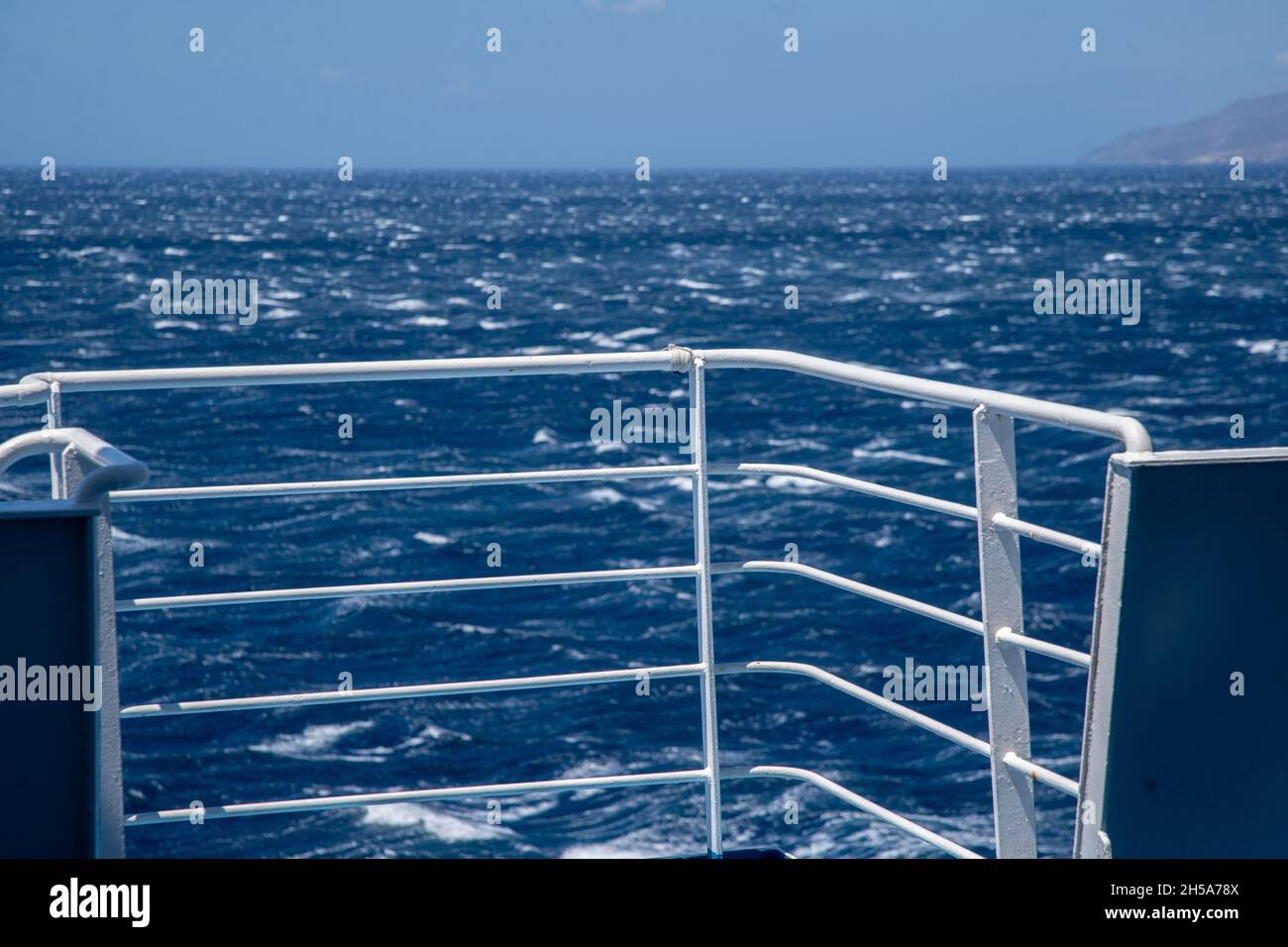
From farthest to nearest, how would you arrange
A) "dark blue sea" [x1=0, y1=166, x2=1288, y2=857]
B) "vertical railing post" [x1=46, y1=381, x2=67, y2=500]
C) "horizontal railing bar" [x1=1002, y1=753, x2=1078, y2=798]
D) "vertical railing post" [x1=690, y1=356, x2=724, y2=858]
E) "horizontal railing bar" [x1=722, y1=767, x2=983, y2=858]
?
"dark blue sea" [x1=0, y1=166, x2=1288, y2=857], "vertical railing post" [x1=690, y1=356, x2=724, y2=858], "horizontal railing bar" [x1=722, y1=767, x2=983, y2=858], "vertical railing post" [x1=46, y1=381, x2=67, y2=500], "horizontal railing bar" [x1=1002, y1=753, x2=1078, y2=798]

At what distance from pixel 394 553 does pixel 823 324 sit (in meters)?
19.9

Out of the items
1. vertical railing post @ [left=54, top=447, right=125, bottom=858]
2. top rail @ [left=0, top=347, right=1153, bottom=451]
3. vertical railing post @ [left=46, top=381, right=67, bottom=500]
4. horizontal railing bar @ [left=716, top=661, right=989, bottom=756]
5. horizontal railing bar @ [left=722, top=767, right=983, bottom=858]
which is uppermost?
top rail @ [left=0, top=347, right=1153, bottom=451]

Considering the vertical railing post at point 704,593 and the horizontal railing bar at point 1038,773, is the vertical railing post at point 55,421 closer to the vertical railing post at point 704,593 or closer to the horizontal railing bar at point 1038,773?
the vertical railing post at point 704,593

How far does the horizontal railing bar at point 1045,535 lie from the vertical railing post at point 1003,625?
0.05ft

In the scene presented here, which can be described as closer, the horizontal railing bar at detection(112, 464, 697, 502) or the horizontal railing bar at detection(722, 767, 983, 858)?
the horizontal railing bar at detection(112, 464, 697, 502)

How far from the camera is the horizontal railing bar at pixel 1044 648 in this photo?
2.15 m

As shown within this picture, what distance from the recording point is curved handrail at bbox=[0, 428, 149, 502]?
178cm

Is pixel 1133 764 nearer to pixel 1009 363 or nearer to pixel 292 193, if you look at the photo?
pixel 1009 363

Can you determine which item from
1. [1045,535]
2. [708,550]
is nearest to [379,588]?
[708,550]

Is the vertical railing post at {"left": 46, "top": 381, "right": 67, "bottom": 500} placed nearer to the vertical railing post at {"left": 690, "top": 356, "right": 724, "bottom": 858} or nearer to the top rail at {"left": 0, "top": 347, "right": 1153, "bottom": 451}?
the top rail at {"left": 0, "top": 347, "right": 1153, "bottom": 451}

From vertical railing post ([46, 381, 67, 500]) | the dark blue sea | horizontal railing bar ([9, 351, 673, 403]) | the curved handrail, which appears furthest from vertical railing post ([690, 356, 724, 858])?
the dark blue sea

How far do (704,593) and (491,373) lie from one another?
2.13 feet

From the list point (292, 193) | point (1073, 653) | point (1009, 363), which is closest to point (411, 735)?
point (1073, 653)
